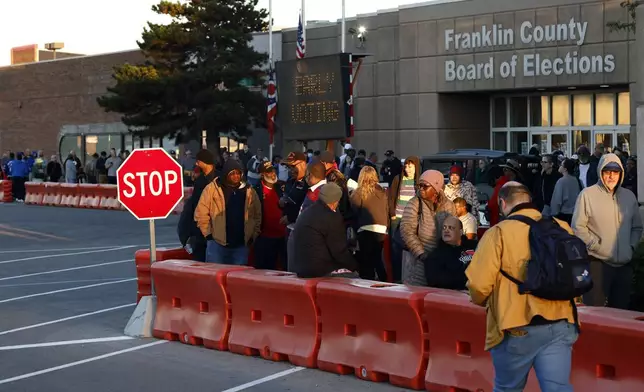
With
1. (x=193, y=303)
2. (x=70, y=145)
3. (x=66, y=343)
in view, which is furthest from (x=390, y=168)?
(x=70, y=145)

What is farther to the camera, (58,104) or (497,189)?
(58,104)

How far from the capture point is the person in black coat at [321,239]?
1040cm

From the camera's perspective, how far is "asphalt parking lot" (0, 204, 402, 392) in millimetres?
9906

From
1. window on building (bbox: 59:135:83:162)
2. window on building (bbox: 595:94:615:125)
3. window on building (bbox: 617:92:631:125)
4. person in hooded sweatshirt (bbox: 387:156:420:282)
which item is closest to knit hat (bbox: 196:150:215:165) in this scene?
person in hooded sweatshirt (bbox: 387:156:420:282)

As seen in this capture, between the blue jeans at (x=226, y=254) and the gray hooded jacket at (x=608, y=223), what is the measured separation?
14.6 feet

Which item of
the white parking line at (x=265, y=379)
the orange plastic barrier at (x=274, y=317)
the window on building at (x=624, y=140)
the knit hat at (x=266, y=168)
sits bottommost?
the white parking line at (x=265, y=379)

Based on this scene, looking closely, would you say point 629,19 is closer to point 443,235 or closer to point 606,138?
point 606,138

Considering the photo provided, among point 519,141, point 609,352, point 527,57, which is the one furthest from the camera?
point 519,141

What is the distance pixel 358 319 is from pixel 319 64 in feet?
28.9

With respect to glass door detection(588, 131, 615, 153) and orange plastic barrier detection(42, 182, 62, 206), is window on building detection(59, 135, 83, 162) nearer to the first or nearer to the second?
orange plastic barrier detection(42, 182, 62, 206)

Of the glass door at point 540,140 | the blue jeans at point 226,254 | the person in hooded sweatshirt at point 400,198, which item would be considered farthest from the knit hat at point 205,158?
the glass door at point 540,140

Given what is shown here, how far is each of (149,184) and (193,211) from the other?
0.98m

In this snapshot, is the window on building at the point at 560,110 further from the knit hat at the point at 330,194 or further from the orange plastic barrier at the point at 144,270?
the knit hat at the point at 330,194

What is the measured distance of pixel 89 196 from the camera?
35844mm
